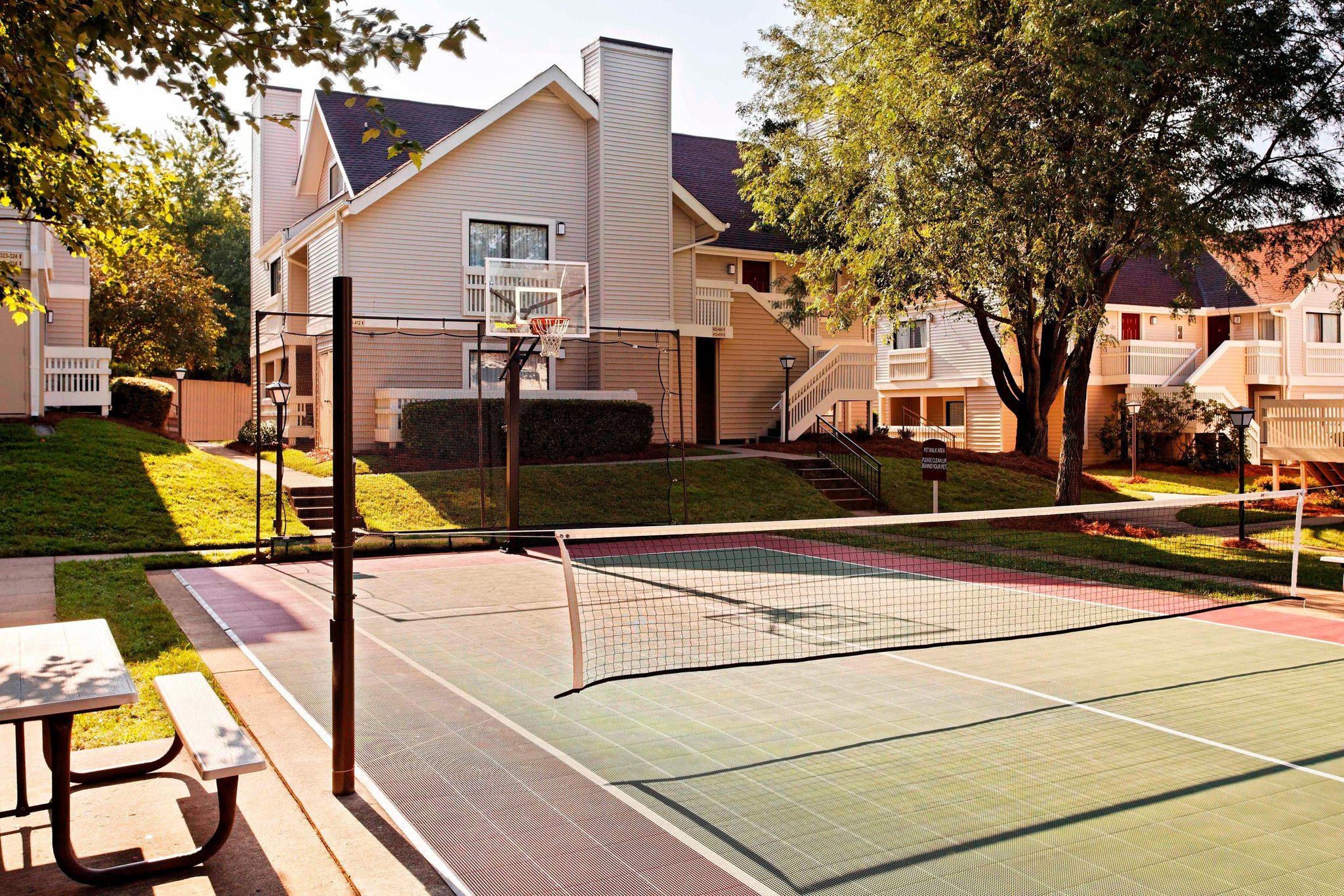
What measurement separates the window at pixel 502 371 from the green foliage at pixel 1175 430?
21160 mm

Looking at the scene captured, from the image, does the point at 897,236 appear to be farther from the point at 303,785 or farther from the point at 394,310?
the point at 303,785

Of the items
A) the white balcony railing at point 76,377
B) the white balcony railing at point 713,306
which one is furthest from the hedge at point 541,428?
the white balcony railing at point 76,377

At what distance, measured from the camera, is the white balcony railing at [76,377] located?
25906 mm

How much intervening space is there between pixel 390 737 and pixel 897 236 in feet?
53.5

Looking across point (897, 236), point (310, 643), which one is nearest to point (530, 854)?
point (310, 643)

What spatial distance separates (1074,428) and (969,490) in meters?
4.66

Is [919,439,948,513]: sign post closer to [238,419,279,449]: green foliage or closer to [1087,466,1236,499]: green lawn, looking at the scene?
[1087,466,1236,499]: green lawn

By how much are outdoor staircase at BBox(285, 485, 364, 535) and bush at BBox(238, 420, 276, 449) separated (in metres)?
6.25

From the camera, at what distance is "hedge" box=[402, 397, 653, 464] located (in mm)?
24359

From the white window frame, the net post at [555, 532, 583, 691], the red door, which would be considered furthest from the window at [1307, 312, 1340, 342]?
the net post at [555, 532, 583, 691]

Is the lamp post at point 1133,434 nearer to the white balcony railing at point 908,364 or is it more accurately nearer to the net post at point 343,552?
the white balcony railing at point 908,364

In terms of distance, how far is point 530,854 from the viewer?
4996 mm

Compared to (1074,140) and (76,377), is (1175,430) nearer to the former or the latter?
(1074,140)

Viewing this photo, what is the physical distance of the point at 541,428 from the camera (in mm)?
25266
